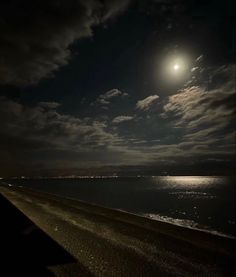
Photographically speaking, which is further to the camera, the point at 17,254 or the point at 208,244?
the point at 208,244

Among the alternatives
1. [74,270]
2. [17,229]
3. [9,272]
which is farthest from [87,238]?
[9,272]

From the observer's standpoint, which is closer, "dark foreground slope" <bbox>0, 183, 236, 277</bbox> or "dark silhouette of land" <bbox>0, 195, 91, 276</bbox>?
"dark silhouette of land" <bbox>0, 195, 91, 276</bbox>

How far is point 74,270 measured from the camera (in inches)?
309

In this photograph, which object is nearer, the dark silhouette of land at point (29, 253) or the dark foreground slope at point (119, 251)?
the dark silhouette of land at point (29, 253)

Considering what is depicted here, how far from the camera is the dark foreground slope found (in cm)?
818

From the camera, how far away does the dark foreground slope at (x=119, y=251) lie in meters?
8.18

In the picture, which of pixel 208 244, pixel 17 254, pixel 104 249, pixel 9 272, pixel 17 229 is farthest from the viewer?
pixel 17 229

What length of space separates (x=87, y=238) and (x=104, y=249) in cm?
214

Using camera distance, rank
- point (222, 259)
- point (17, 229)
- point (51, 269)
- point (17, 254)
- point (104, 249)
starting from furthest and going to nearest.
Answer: point (17, 229) → point (104, 249) → point (222, 259) → point (17, 254) → point (51, 269)

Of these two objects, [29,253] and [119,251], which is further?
[119,251]

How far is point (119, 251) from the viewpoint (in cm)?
1036

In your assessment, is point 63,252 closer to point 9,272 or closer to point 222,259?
point 9,272

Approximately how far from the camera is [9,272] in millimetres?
7211

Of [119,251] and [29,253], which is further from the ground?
[29,253]
